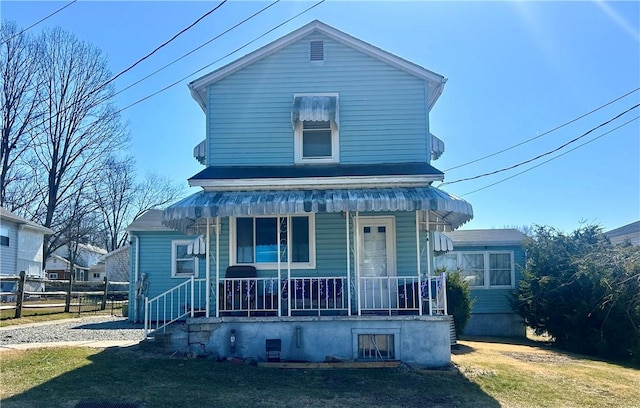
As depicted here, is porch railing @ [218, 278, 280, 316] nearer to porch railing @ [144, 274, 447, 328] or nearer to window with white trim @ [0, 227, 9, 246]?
porch railing @ [144, 274, 447, 328]

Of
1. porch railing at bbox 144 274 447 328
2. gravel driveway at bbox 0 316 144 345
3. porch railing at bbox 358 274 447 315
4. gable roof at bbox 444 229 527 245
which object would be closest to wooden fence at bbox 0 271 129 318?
gravel driveway at bbox 0 316 144 345

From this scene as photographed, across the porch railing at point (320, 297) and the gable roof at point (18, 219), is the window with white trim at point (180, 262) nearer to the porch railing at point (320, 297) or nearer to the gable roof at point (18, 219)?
the porch railing at point (320, 297)

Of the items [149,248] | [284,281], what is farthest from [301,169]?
[149,248]

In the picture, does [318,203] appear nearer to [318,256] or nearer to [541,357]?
[318,256]

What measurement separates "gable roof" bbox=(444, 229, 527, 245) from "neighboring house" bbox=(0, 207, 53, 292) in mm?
22865

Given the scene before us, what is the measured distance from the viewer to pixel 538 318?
57.3ft

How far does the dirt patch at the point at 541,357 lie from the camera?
12991 millimetres

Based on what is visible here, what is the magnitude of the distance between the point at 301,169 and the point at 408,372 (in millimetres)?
5104

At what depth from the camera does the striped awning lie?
10773mm

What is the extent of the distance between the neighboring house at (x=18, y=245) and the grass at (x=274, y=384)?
2240 centimetres

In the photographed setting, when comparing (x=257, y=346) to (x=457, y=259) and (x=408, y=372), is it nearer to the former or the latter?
(x=408, y=372)

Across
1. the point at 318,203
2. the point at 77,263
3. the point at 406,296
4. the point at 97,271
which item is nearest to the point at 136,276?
the point at 318,203

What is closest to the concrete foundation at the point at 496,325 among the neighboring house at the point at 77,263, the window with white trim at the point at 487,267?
the window with white trim at the point at 487,267

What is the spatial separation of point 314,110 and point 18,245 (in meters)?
26.0
